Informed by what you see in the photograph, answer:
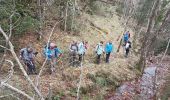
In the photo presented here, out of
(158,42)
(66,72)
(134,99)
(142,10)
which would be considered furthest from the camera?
(142,10)

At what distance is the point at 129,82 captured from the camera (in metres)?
21.6

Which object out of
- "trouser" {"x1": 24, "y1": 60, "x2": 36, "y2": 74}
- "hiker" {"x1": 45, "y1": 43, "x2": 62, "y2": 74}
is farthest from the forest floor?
"hiker" {"x1": 45, "y1": 43, "x2": 62, "y2": 74}

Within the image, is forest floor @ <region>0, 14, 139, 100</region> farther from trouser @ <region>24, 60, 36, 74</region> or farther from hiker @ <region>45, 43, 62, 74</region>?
hiker @ <region>45, 43, 62, 74</region>

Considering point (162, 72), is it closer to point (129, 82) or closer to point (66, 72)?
point (129, 82)

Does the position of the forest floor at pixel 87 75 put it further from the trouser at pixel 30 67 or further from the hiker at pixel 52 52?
the hiker at pixel 52 52

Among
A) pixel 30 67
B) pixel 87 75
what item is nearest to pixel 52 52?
pixel 30 67

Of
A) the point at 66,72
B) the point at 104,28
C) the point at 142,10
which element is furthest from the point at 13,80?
the point at 142,10

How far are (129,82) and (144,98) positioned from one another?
1742 mm

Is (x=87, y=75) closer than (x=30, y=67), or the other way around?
(x=30, y=67)

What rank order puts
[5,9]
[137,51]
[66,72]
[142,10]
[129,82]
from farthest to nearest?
[142,10], [137,51], [129,82], [66,72], [5,9]

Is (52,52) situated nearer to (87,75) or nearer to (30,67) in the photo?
(30,67)

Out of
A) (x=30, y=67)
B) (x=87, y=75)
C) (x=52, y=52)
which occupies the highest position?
(x=52, y=52)

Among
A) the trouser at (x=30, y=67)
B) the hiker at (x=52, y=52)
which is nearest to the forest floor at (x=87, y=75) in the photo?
the trouser at (x=30, y=67)

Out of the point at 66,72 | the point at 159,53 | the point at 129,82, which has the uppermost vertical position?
the point at 66,72
